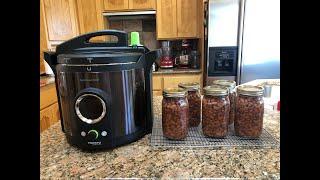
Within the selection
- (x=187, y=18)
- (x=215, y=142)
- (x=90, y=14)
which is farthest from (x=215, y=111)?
(x=90, y=14)

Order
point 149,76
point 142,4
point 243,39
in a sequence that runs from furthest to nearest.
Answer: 1. point 142,4
2. point 243,39
3. point 149,76

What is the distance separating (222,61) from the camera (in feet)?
6.90

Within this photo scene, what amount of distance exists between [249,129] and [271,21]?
1.74m

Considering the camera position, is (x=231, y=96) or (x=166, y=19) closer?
Result: (x=231, y=96)

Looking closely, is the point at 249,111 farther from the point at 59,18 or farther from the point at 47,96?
the point at 59,18

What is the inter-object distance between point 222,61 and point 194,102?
5.15ft

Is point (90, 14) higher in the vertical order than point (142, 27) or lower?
higher

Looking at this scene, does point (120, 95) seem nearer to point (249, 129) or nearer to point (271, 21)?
point (249, 129)

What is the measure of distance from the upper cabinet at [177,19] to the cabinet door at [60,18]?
93cm

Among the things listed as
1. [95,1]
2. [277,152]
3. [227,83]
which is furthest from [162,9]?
[277,152]

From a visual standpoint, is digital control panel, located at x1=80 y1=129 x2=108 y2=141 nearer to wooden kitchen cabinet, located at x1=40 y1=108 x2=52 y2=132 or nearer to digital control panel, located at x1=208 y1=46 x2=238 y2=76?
wooden kitchen cabinet, located at x1=40 y1=108 x2=52 y2=132

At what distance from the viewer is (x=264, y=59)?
204 cm

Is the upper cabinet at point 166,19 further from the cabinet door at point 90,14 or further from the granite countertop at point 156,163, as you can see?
the granite countertop at point 156,163
